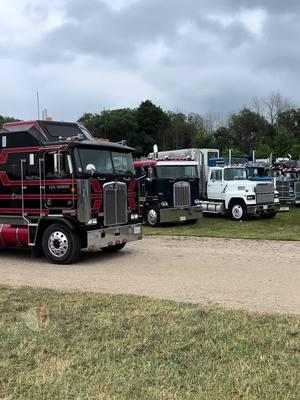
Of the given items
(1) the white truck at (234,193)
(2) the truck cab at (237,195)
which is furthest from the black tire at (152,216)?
(2) the truck cab at (237,195)

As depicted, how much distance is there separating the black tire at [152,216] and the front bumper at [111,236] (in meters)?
7.09

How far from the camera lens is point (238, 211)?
2327 cm

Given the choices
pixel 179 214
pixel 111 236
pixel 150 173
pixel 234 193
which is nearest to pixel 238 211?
pixel 234 193

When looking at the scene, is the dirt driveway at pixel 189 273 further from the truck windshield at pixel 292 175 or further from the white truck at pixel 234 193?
the truck windshield at pixel 292 175

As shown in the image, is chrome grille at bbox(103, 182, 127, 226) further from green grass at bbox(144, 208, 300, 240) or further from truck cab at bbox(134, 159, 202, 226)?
truck cab at bbox(134, 159, 202, 226)

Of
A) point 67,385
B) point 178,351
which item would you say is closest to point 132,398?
point 67,385

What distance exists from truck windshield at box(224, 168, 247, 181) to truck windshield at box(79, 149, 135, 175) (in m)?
11.4

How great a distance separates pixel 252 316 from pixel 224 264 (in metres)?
4.67

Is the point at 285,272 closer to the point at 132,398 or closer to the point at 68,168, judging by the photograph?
the point at 68,168

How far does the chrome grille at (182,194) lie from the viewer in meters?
20.7

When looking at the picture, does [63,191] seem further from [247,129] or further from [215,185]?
[247,129]

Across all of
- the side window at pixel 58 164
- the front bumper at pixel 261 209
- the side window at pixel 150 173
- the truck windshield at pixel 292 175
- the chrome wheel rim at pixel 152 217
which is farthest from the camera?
the truck windshield at pixel 292 175

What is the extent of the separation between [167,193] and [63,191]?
904 centimetres

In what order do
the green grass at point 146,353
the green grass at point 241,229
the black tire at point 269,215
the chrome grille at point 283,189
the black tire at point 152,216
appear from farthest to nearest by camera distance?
the chrome grille at point 283,189, the black tire at point 269,215, the black tire at point 152,216, the green grass at point 241,229, the green grass at point 146,353
